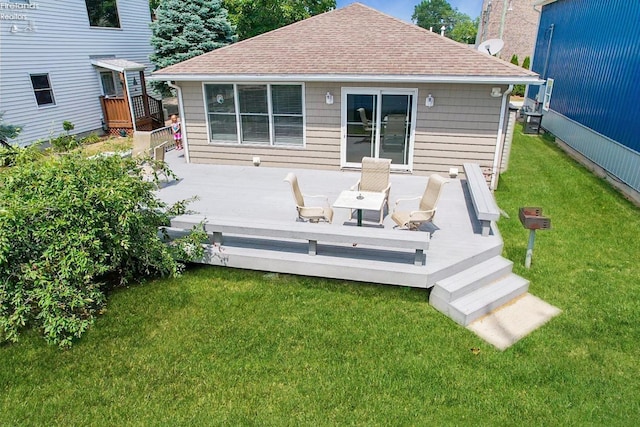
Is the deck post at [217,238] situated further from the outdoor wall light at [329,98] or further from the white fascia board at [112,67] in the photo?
the white fascia board at [112,67]

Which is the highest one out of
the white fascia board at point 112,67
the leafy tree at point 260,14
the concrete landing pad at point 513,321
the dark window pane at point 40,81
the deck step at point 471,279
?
the leafy tree at point 260,14

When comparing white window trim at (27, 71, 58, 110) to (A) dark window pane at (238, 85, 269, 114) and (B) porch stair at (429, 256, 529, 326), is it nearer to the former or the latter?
(A) dark window pane at (238, 85, 269, 114)

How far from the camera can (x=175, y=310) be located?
5598 millimetres

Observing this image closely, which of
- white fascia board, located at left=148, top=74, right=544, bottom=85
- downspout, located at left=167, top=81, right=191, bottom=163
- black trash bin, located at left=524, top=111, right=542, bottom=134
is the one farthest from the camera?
black trash bin, located at left=524, top=111, right=542, bottom=134

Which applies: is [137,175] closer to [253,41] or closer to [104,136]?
[253,41]

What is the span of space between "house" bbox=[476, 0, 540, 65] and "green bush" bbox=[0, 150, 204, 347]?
35.2 m

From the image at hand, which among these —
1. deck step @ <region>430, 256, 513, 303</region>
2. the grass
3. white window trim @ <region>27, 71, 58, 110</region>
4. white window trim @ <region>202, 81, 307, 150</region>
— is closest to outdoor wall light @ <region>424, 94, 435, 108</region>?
white window trim @ <region>202, 81, 307, 150</region>

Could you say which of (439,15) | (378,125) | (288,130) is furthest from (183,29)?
(439,15)

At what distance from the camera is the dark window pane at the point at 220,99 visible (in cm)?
1074

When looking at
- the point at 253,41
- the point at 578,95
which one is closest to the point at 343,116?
the point at 253,41

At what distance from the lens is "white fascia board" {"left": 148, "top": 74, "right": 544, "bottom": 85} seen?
8.53 meters

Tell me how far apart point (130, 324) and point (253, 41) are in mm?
9114

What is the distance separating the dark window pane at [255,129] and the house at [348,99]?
0.09ft

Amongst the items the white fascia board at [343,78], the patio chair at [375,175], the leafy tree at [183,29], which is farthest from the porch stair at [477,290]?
the leafy tree at [183,29]
